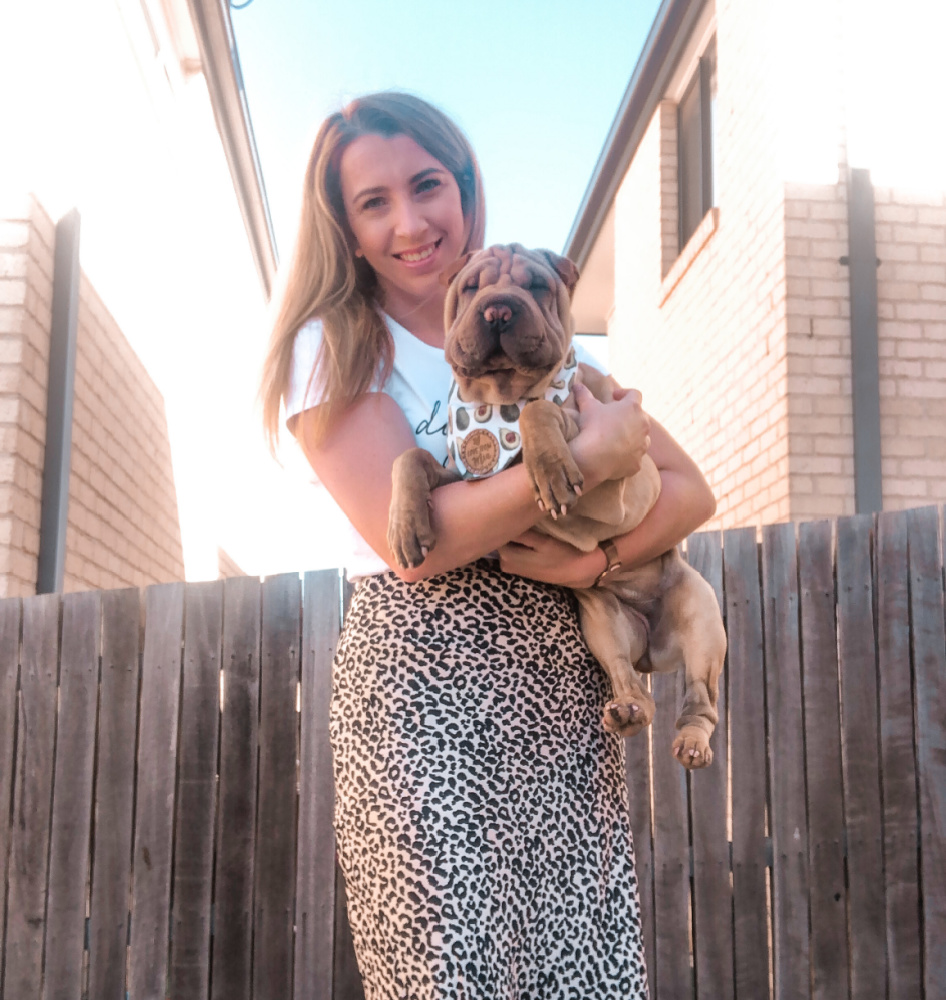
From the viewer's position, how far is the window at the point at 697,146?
809 cm

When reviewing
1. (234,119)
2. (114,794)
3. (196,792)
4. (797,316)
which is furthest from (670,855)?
(234,119)

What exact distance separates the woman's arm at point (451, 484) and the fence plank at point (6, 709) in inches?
102

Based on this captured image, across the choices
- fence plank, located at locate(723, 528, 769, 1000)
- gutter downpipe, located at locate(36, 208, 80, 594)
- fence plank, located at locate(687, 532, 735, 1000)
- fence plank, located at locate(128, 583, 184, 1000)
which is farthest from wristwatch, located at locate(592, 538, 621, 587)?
gutter downpipe, located at locate(36, 208, 80, 594)

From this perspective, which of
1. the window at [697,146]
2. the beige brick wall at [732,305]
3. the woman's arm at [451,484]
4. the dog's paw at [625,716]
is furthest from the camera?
the window at [697,146]

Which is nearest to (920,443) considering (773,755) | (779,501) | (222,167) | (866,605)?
(779,501)

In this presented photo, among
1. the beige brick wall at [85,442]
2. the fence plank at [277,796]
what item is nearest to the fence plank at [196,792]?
the fence plank at [277,796]

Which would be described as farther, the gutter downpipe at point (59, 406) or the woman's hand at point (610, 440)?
the gutter downpipe at point (59, 406)

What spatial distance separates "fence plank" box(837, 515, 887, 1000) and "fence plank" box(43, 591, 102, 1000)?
2.64m

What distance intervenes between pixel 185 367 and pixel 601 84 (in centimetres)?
426

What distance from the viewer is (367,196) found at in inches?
78.8

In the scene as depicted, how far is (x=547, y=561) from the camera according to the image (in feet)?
5.98

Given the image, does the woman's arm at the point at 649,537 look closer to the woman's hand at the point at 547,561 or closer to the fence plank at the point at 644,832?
the woman's hand at the point at 547,561

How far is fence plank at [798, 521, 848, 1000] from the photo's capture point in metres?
3.91

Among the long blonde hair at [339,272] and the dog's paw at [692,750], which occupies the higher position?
the long blonde hair at [339,272]
